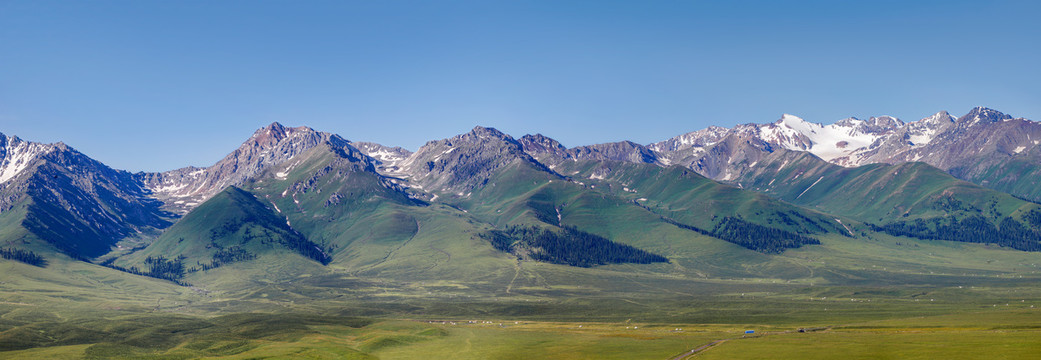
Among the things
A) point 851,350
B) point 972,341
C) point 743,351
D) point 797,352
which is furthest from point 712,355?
point 972,341

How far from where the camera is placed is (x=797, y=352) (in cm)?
18525

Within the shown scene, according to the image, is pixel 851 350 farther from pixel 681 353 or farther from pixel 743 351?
pixel 681 353

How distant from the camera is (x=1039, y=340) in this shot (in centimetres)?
17400

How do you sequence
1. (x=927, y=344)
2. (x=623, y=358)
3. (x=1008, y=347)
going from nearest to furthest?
1. (x=1008, y=347)
2. (x=927, y=344)
3. (x=623, y=358)

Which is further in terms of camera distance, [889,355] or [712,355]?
[712,355]

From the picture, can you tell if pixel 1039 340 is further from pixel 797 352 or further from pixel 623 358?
pixel 623 358

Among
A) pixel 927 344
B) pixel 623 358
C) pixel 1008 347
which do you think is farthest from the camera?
pixel 623 358

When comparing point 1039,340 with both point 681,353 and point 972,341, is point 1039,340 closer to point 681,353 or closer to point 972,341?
point 972,341

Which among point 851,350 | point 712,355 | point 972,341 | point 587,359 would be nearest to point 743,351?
point 712,355

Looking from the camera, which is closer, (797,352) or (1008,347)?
(1008,347)

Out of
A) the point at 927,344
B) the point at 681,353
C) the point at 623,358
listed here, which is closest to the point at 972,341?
the point at 927,344

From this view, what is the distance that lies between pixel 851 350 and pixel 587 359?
6488 centimetres

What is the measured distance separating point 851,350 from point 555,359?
73345 millimetres

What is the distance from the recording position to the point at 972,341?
184750 mm
